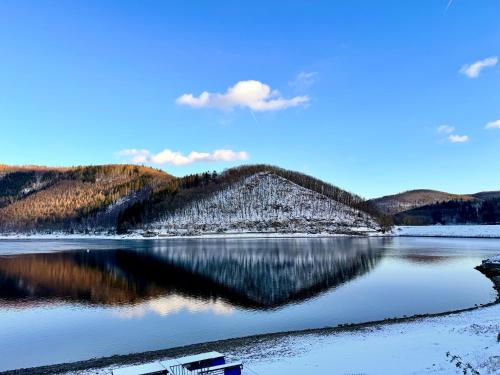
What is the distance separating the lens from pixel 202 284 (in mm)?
51344

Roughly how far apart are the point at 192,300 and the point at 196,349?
16.7 m

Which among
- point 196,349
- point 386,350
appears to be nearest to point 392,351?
point 386,350

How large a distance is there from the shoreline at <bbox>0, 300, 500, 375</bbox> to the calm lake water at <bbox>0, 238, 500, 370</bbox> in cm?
185

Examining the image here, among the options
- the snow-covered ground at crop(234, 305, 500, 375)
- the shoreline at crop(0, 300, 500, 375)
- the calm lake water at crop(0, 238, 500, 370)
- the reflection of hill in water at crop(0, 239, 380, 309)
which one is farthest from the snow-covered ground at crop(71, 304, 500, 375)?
the reflection of hill in water at crop(0, 239, 380, 309)

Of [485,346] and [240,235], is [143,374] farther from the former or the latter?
[240,235]

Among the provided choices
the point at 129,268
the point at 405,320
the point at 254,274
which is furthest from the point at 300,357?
the point at 129,268

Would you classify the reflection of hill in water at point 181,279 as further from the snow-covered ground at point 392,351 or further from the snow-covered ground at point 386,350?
the snow-covered ground at point 392,351

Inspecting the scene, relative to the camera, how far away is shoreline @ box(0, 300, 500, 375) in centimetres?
2183

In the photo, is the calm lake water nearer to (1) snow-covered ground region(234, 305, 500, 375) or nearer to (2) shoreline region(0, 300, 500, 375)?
(2) shoreline region(0, 300, 500, 375)

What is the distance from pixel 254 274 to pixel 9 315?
106 feet

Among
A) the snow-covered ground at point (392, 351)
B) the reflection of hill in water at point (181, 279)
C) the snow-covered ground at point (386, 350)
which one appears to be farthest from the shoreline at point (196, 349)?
the reflection of hill in water at point (181, 279)

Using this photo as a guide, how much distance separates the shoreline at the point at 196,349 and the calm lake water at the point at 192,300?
1.85 meters

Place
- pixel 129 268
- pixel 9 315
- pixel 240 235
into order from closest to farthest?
pixel 9 315
pixel 129 268
pixel 240 235

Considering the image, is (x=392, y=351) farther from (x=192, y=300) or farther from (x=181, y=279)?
(x=181, y=279)
